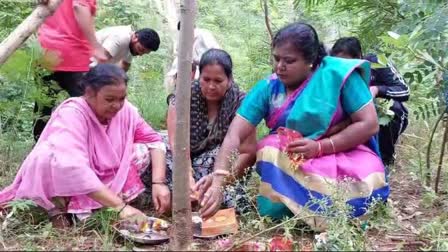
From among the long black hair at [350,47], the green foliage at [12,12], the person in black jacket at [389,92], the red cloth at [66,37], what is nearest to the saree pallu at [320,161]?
the long black hair at [350,47]

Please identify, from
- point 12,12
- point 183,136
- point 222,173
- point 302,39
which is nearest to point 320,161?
point 222,173

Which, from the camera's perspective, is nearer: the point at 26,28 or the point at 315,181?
the point at 315,181

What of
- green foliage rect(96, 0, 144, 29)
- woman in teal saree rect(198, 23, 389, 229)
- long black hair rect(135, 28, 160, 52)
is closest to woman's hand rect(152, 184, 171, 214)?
woman in teal saree rect(198, 23, 389, 229)

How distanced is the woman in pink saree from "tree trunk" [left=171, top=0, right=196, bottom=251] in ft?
1.74

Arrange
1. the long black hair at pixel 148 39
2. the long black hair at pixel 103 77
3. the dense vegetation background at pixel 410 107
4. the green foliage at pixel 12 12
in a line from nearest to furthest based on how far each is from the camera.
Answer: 1. the dense vegetation background at pixel 410 107
2. the long black hair at pixel 103 77
3. the long black hair at pixel 148 39
4. the green foliage at pixel 12 12

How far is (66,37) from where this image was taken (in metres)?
4.38

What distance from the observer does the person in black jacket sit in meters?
4.33

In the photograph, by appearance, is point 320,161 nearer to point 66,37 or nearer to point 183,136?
point 183,136

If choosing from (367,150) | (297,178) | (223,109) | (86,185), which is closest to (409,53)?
(367,150)

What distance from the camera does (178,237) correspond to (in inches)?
99.3

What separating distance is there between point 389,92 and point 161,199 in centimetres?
202

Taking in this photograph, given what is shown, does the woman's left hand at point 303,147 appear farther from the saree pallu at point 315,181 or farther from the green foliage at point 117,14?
the green foliage at point 117,14

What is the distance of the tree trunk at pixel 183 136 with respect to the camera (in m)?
2.38

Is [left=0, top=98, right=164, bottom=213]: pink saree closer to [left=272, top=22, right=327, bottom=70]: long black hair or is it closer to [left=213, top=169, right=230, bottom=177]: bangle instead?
[left=213, top=169, right=230, bottom=177]: bangle
